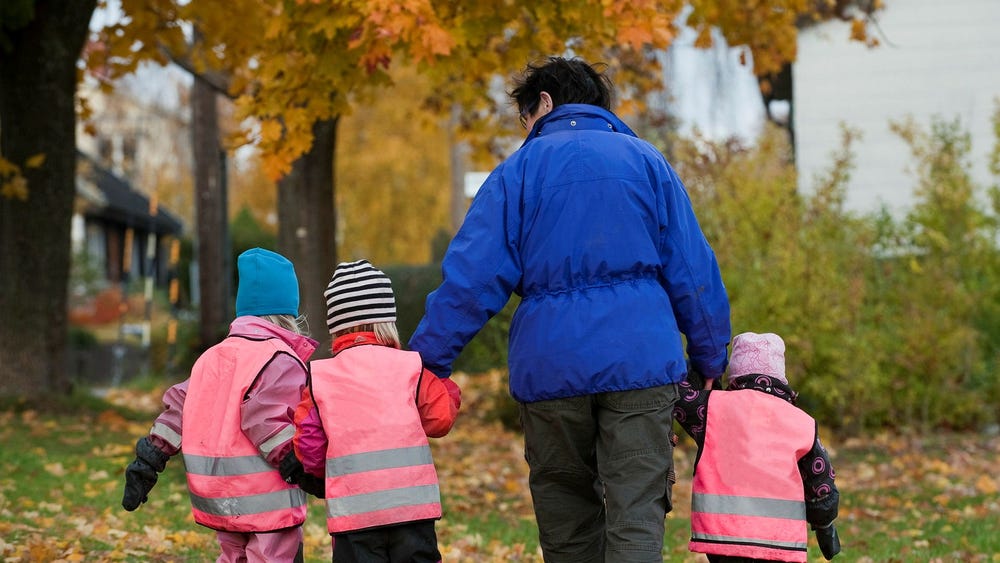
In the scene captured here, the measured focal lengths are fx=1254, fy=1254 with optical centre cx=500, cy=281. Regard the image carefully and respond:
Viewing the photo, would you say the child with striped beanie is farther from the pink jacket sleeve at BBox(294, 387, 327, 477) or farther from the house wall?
the house wall

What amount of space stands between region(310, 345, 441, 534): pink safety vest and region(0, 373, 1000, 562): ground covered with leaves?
6.95 feet

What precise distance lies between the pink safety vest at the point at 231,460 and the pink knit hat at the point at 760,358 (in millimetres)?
1430

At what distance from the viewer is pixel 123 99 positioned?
4725 cm

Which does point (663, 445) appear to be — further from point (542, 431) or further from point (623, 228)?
point (623, 228)

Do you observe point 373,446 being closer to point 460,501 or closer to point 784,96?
point 460,501

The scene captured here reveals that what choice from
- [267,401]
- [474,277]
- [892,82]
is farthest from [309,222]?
[892,82]

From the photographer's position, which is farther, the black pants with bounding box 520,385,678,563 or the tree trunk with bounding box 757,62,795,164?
the tree trunk with bounding box 757,62,795,164

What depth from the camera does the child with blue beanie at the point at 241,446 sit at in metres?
3.87

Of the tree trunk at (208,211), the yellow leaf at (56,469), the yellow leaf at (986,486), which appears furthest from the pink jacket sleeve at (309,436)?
the tree trunk at (208,211)

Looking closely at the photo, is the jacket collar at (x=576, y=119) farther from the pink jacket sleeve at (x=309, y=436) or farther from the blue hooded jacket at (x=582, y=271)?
the pink jacket sleeve at (x=309, y=436)

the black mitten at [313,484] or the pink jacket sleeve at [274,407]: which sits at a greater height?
the pink jacket sleeve at [274,407]

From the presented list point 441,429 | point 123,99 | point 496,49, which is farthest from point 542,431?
point 123,99

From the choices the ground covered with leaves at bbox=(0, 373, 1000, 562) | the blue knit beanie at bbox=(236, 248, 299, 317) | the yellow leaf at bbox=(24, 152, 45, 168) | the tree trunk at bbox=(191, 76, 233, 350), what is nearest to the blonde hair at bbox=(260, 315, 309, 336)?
the blue knit beanie at bbox=(236, 248, 299, 317)

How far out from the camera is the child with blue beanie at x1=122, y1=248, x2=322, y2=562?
12.7 ft
